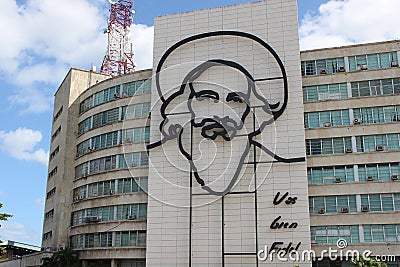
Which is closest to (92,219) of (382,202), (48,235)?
(48,235)

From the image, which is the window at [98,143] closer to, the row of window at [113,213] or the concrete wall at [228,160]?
the row of window at [113,213]

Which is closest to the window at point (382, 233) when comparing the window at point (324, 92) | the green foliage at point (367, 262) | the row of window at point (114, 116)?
the green foliage at point (367, 262)

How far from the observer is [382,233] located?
3156cm

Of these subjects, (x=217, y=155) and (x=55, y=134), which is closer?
(x=217, y=155)

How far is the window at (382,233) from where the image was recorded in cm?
3141

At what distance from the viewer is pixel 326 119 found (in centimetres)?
3472

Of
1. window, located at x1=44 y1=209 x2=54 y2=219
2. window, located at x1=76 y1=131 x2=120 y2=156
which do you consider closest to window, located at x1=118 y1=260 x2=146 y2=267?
window, located at x1=76 y1=131 x2=120 y2=156

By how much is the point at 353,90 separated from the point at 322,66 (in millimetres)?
2853

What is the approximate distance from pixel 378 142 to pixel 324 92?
16.7 ft

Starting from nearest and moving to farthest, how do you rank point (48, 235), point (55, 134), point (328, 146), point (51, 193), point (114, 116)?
point (328, 146), point (114, 116), point (48, 235), point (51, 193), point (55, 134)

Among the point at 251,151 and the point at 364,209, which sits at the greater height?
the point at 251,151

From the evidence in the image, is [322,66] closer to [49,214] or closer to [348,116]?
[348,116]

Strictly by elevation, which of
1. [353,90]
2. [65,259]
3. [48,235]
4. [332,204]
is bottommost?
[65,259]

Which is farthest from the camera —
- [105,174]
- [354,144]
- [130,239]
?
[105,174]
